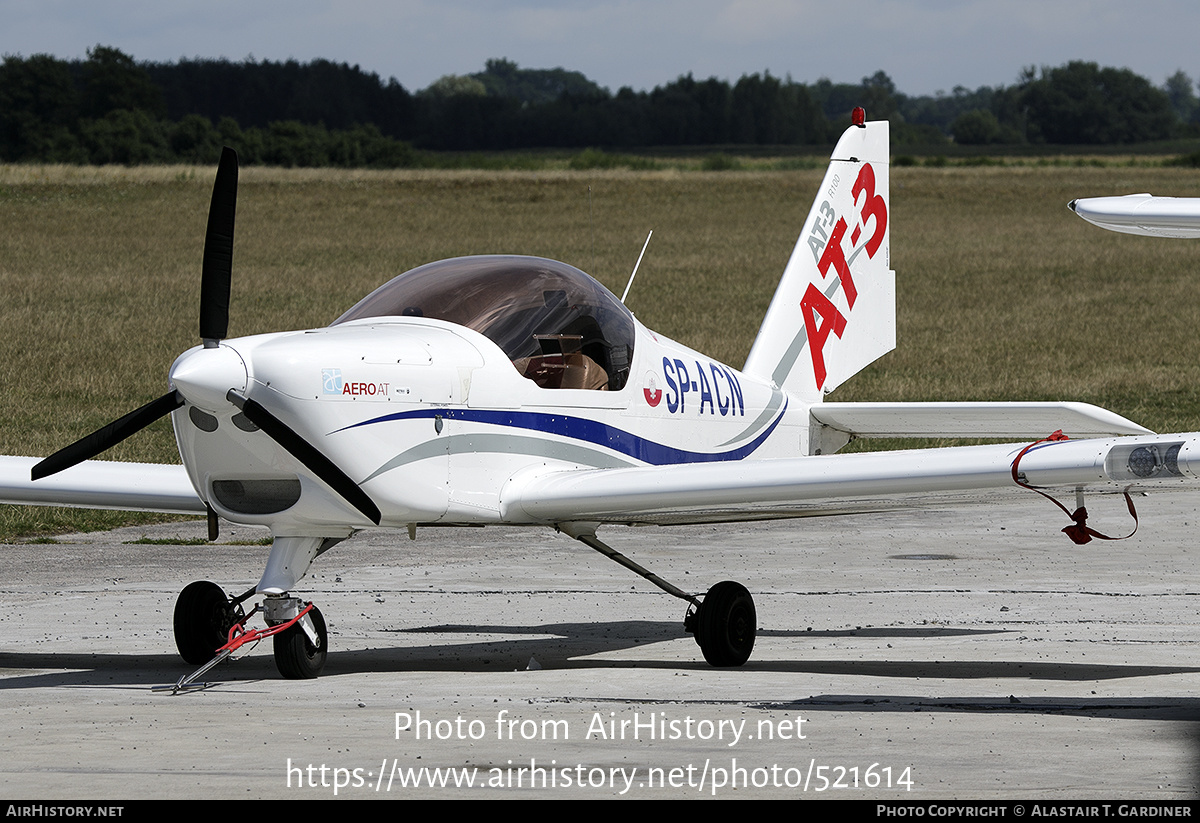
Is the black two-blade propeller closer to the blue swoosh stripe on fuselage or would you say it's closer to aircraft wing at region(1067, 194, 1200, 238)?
the blue swoosh stripe on fuselage

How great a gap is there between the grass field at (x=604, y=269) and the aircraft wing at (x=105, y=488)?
543 cm

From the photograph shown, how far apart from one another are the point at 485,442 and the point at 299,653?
137 centimetres

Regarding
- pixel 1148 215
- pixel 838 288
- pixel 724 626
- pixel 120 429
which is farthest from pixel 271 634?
pixel 838 288

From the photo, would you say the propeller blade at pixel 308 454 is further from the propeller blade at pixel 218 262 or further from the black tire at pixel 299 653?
the black tire at pixel 299 653

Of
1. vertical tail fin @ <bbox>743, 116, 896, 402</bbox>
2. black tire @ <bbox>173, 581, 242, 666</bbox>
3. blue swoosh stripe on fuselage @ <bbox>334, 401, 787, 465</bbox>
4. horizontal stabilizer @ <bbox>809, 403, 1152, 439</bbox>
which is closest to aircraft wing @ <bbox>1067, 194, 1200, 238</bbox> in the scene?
horizontal stabilizer @ <bbox>809, 403, 1152, 439</bbox>

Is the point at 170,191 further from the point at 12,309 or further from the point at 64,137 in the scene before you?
the point at 64,137

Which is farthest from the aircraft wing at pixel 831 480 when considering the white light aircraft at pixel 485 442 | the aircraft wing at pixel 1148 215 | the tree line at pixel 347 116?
the tree line at pixel 347 116

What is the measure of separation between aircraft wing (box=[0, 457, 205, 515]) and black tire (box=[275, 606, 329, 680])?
1389 mm

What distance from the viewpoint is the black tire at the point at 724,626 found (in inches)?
338

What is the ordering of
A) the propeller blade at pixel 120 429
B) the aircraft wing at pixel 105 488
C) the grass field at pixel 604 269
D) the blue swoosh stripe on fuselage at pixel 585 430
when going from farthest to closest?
the grass field at pixel 604 269 < the aircraft wing at pixel 105 488 < the blue swoosh stripe on fuselage at pixel 585 430 < the propeller blade at pixel 120 429

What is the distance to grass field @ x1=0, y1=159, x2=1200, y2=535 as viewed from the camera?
24.5 meters

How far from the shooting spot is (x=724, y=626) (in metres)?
8.58

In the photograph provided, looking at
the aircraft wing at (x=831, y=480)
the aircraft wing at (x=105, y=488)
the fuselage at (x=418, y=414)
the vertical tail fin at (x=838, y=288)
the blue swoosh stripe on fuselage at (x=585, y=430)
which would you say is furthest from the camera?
the vertical tail fin at (x=838, y=288)

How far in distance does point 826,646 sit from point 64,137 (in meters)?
105
